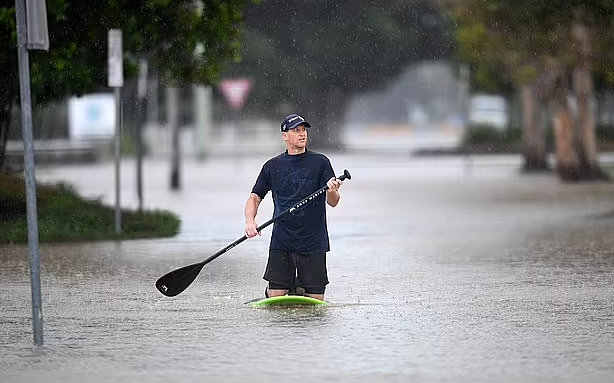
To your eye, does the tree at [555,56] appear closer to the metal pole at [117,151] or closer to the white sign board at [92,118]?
the metal pole at [117,151]

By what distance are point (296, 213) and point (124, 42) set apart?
10.2 m

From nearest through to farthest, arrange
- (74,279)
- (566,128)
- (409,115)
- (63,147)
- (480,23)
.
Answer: (74,279)
(480,23)
(566,128)
(63,147)
(409,115)

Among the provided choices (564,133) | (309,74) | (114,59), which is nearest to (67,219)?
(114,59)

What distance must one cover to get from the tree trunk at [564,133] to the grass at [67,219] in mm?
16070

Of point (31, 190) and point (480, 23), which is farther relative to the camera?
point (480, 23)

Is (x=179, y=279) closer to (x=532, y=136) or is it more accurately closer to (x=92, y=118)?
(x=532, y=136)

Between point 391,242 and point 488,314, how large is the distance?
7.47 m

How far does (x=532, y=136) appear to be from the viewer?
146 feet

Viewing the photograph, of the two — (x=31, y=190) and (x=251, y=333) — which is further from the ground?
(x=31, y=190)

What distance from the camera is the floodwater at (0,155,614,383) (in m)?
9.23

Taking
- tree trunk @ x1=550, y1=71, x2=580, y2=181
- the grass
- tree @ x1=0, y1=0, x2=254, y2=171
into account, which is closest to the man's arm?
tree @ x1=0, y1=0, x2=254, y2=171

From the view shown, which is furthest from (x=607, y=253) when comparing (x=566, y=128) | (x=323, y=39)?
(x=323, y=39)

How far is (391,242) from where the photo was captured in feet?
62.6

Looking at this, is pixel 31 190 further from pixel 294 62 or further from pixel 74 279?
pixel 294 62
